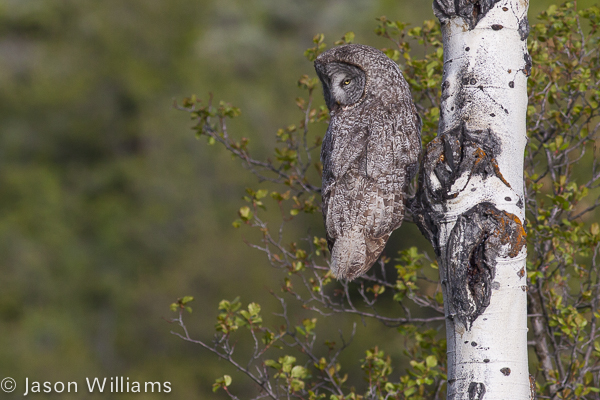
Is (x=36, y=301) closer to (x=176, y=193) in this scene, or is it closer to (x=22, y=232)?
(x=22, y=232)

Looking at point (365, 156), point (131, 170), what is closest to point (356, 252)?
point (365, 156)

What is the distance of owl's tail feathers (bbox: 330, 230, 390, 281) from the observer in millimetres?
2820

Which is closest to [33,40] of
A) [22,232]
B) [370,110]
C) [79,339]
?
[22,232]

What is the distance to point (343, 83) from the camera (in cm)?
293

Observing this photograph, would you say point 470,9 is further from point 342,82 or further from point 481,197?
point 342,82

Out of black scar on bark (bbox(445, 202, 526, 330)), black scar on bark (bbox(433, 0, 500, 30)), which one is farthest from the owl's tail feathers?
black scar on bark (bbox(433, 0, 500, 30))

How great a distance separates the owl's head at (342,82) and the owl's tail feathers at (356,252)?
0.57m

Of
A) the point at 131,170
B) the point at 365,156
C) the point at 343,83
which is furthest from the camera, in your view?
the point at 131,170

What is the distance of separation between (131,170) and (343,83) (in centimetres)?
1525

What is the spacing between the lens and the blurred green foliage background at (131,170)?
13.0 m

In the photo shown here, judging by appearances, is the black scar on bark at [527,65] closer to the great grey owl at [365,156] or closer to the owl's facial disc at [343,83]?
the great grey owl at [365,156]

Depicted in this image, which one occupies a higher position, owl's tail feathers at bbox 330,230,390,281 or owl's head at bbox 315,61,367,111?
owl's head at bbox 315,61,367,111

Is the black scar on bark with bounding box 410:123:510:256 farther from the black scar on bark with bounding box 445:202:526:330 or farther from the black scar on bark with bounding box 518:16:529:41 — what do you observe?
the black scar on bark with bounding box 518:16:529:41

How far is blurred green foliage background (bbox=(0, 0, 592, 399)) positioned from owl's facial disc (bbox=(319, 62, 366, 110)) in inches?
287
